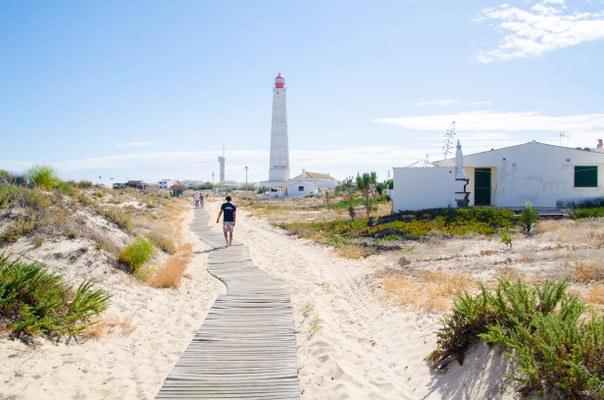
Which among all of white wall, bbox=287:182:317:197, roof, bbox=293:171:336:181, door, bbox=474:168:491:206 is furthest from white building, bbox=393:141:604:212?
roof, bbox=293:171:336:181

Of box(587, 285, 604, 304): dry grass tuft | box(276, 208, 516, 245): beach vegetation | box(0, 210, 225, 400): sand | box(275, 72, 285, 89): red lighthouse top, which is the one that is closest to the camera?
box(0, 210, 225, 400): sand

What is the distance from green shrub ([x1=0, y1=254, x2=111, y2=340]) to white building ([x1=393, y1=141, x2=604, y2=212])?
19.1 m

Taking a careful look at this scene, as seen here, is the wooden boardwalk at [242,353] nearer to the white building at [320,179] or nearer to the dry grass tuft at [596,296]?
the dry grass tuft at [596,296]

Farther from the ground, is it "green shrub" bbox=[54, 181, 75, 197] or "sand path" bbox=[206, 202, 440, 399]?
"green shrub" bbox=[54, 181, 75, 197]

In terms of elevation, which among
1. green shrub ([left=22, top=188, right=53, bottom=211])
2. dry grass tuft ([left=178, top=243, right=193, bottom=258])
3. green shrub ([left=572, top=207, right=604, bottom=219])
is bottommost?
dry grass tuft ([left=178, top=243, right=193, bottom=258])

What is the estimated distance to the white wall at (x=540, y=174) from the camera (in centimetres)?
2120

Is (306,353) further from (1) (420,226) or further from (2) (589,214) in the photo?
(2) (589,214)

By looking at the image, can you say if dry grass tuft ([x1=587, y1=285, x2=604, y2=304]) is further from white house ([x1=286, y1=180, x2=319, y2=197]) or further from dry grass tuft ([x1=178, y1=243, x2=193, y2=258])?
white house ([x1=286, y1=180, x2=319, y2=197])

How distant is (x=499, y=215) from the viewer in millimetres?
17016

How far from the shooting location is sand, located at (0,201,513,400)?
3811 mm

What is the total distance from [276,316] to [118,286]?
10.4 ft

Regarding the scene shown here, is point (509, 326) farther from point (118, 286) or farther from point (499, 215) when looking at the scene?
point (499, 215)

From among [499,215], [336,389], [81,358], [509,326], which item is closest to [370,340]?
[336,389]

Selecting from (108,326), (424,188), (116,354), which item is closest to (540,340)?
(116,354)
